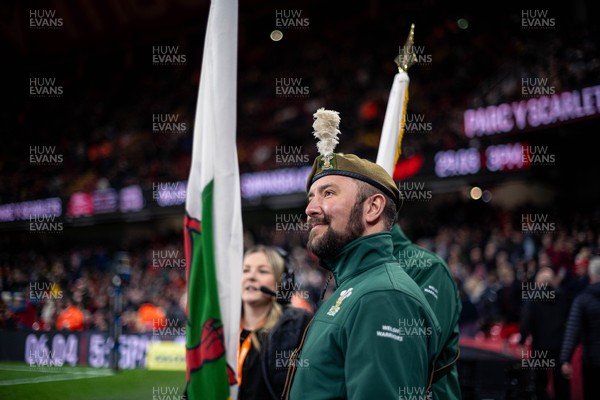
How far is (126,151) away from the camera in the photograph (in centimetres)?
2606

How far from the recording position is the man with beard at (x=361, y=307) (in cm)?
202

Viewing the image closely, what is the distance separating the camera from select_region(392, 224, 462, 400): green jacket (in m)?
3.03

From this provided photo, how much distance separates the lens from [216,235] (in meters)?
2.68

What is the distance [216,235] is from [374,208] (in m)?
0.68

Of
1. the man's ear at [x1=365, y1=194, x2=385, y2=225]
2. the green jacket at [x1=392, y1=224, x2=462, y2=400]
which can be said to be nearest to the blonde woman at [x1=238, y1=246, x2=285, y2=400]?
the green jacket at [x1=392, y1=224, x2=462, y2=400]

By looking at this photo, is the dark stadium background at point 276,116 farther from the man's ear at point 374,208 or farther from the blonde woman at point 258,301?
the man's ear at point 374,208

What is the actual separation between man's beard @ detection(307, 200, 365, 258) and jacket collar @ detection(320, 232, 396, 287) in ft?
0.07

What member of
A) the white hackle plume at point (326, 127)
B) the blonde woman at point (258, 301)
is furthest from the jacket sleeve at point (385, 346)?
the blonde woman at point (258, 301)

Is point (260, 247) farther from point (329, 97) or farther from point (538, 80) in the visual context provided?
point (329, 97)

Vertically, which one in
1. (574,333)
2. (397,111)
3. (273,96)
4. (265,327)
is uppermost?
(273,96)

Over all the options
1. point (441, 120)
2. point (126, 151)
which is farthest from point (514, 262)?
point (126, 151)

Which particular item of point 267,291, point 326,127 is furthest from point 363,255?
point 267,291

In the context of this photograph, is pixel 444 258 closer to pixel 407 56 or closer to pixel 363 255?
pixel 407 56

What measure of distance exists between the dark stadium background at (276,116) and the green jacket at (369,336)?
735cm
